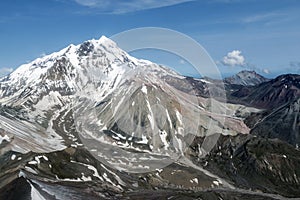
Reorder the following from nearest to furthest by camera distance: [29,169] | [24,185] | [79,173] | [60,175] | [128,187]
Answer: [24,185] < [29,169] < [60,175] < [79,173] < [128,187]

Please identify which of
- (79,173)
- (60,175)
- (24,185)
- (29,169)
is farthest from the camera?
(79,173)

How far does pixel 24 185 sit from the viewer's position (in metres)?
127

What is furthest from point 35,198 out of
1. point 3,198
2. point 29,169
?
point 29,169

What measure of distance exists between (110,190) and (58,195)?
1583 inches

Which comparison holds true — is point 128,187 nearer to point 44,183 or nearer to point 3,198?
point 44,183

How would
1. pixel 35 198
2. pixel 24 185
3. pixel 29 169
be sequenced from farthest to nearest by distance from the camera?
pixel 29 169 → pixel 24 185 → pixel 35 198

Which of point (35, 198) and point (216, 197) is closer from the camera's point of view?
point (35, 198)

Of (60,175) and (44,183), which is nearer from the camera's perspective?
(44,183)

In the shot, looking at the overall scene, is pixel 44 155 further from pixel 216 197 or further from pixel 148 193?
pixel 216 197

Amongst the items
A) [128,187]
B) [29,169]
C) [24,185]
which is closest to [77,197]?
[24,185]

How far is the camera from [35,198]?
4515 inches

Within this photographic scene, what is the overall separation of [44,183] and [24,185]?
50.1ft

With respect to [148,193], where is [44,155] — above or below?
above

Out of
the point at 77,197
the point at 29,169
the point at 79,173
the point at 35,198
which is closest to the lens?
the point at 35,198
